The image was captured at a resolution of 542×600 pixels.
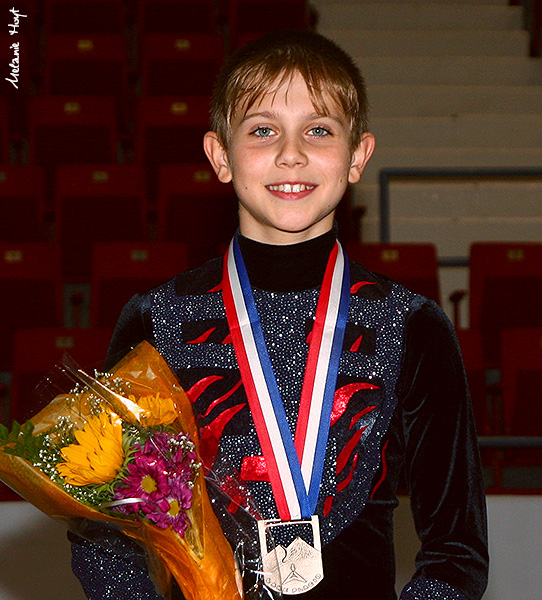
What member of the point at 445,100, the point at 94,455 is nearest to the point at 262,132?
the point at 94,455

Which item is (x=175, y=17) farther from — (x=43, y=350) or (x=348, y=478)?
(x=348, y=478)

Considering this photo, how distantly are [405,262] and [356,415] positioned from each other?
8.07ft

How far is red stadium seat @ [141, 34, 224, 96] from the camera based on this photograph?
17.8 feet

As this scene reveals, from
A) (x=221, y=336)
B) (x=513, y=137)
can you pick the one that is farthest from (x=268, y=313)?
(x=513, y=137)

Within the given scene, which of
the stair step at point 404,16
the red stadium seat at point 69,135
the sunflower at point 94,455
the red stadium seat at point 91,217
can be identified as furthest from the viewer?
the stair step at point 404,16

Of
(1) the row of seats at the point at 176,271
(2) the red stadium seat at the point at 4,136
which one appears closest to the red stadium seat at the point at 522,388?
(1) the row of seats at the point at 176,271

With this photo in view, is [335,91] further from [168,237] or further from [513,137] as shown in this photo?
[513,137]

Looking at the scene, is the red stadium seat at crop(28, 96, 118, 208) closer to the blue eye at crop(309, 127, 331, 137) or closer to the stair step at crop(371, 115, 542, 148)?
the stair step at crop(371, 115, 542, 148)

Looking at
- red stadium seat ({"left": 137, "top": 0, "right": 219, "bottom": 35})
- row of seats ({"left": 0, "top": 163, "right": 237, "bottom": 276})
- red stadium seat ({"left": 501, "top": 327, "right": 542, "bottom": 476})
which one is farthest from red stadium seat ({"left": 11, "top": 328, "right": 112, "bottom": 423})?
red stadium seat ({"left": 137, "top": 0, "right": 219, "bottom": 35})

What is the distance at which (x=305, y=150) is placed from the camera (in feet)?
4.15

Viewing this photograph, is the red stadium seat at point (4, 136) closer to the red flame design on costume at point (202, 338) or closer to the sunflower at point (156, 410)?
the red flame design on costume at point (202, 338)

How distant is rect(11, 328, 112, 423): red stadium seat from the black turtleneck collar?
1.91 m

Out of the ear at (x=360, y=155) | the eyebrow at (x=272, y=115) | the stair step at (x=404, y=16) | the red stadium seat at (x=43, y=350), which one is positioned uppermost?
the stair step at (x=404, y=16)

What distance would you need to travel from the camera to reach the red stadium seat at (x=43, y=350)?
3.19 meters
